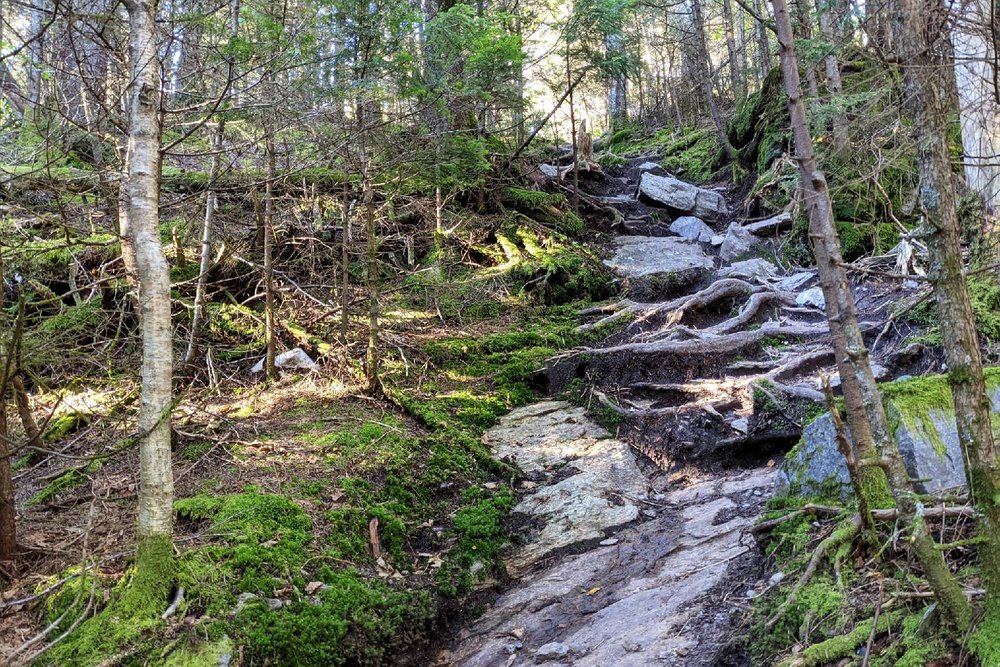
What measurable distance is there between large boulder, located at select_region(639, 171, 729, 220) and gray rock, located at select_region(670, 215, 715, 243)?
1.99ft

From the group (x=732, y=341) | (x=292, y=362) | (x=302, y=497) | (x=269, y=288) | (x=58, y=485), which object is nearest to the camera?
(x=302, y=497)

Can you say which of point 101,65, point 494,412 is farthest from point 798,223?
point 101,65

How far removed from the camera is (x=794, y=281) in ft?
33.7

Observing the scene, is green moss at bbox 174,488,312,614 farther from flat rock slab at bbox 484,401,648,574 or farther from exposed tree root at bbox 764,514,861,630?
exposed tree root at bbox 764,514,861,630

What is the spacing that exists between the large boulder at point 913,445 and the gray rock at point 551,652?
2005mm

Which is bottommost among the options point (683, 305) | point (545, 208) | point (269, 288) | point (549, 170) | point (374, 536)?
point (374, 536)

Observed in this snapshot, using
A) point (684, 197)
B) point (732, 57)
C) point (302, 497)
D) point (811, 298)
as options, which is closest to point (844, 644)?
point (302, 497)

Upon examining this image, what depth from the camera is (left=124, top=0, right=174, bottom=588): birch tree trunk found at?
3.54 metres

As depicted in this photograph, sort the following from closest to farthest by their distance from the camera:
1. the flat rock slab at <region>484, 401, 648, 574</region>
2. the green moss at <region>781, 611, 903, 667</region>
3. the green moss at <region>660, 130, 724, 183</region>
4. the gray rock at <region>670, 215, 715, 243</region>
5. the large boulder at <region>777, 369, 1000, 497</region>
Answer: the green moss at <region>781, 611, 903, 667</region> < the large boulder at <region>777, 369, 1000, 497</region> < the flat rock slab at <region>484, 401, 648, 574</region> < the gray rock at <region>670, 215, 715, 243</region> < the green moss at <region>660, 130, 724, 183</region>

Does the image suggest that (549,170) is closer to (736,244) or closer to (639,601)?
(736,244)

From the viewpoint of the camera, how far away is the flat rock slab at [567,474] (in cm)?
566

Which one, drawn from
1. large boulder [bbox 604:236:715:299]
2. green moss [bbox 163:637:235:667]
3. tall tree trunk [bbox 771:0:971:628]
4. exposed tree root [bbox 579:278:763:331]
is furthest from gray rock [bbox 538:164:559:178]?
green moss [bbox 163:637:235:667]

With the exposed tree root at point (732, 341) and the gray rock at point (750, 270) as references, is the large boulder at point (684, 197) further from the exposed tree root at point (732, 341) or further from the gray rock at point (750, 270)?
the exposed tree root at point (732, 341)

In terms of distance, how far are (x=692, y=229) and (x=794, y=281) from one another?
5202 millimetres
